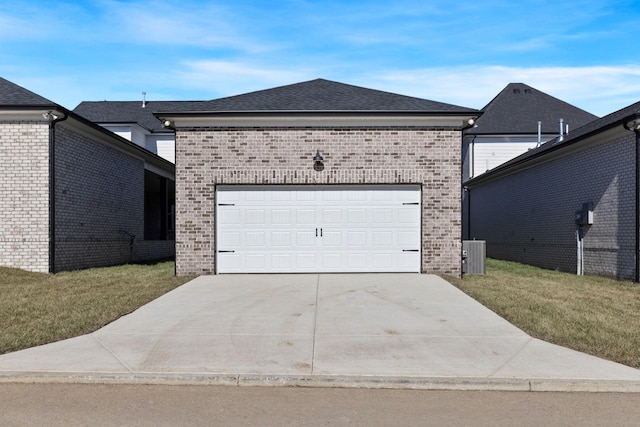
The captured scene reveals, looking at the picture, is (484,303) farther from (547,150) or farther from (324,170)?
(547,150)

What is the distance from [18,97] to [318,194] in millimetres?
9073

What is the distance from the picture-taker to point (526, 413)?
5090mm

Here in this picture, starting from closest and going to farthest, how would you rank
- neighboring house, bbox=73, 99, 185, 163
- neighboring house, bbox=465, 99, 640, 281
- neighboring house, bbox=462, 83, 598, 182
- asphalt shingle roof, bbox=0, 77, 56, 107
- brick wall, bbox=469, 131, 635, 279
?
1. neighboring house, bbox=465, 99, 640, 281
2. brick wall, bbox=469, 131, 635, 279
3. asphalt shingle roof, bbox=0, 77, 56, 107
4. neighboring house, bbox=73, 99, 185, 163
5. neighboring house, bbox=462, 83, 598, 182

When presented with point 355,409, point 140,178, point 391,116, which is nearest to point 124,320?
point 355,409

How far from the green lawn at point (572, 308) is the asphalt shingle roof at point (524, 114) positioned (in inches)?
817

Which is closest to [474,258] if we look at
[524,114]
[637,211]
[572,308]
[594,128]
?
[637,211]

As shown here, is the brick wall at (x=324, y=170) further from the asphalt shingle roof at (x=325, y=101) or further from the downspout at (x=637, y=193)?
the downspout at (x=637, y=193)

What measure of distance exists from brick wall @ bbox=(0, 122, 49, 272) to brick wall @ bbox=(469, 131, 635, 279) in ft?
50.7

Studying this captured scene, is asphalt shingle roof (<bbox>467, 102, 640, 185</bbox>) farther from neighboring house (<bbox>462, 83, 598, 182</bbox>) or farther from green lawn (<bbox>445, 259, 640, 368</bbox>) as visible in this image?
neighboring house (<bbox>462, 83, 598, 182</bbox>)

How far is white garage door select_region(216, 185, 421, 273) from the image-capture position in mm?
14344

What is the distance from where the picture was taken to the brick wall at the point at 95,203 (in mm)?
16422

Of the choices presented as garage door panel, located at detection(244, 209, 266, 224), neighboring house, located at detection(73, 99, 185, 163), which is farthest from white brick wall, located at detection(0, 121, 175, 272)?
neighboring house, located at detection(73, 99, 185, 163)

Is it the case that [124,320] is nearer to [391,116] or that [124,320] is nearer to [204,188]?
[204,188]

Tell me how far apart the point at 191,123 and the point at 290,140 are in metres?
2.53
